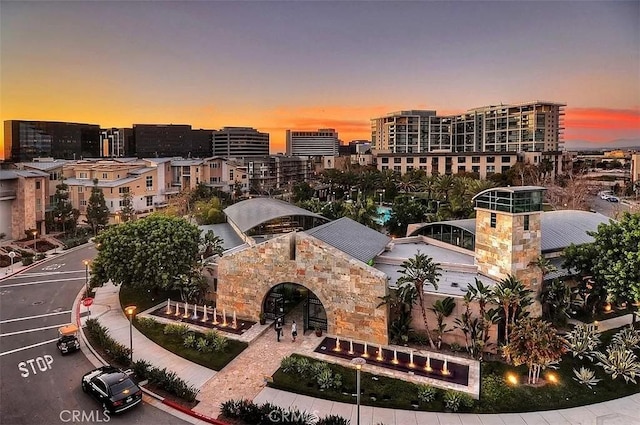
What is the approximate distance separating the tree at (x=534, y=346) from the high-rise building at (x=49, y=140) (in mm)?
153776

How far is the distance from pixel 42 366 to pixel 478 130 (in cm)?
15696

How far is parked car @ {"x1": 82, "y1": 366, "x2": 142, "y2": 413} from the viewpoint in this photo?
20.7m

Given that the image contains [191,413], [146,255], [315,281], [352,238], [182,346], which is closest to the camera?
[191,413]

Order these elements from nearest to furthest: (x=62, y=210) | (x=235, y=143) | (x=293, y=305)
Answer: (x=293, y=305) < (x=62, y=210) < (x=235, y=143)

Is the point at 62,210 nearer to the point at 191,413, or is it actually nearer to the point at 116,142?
the point at 191,413

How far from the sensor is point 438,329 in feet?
90.4

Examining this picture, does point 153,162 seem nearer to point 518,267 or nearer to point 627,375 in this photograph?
point 518,267

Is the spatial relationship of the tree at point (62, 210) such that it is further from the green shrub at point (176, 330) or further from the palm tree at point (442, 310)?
the palm tree at point (442, 310)

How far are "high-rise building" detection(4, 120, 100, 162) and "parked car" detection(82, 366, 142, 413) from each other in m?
139

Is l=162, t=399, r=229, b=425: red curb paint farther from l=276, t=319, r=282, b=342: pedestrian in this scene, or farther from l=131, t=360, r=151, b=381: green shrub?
l=276, t=319, r=282, b=342: pedestrian

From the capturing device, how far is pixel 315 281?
29438 mm

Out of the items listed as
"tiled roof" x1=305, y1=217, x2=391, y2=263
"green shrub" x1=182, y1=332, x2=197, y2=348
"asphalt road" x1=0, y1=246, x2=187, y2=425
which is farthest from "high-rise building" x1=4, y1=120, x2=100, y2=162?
"green shrub" x1=182, y1=332, x2=197, y2=348

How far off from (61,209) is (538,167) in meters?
103

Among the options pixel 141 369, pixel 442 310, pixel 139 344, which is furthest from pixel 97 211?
pixel 442 310
